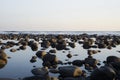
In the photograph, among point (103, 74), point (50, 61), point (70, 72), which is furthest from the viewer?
point (50, 61)

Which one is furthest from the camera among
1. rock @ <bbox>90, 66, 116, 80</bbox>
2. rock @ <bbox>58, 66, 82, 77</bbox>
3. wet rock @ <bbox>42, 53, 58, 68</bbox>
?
wet rock @ <bbox>42, 53, 58, 68</bbox>

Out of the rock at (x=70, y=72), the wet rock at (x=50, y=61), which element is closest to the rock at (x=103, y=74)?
the rock at (x=70, y=72)

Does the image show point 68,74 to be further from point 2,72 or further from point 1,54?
point 1,54

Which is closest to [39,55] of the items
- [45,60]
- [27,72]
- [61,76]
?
[45,60]

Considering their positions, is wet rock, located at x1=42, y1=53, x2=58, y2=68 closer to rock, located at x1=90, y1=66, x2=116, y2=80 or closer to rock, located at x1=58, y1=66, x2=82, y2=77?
rock, located at x1=58, y1=66, x2=82, y2=77

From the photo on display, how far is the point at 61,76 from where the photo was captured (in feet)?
59.8

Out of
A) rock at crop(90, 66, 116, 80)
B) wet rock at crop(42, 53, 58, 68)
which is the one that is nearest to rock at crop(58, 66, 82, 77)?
rock at crop(90, 66, 116, 80)

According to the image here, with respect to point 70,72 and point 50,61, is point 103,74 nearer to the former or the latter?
point 70,72

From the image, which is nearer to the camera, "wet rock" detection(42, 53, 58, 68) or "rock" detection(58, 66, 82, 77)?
"rock" detection(58, 66, 82, 77)

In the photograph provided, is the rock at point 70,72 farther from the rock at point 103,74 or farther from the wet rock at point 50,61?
the wet rock at point 50,61

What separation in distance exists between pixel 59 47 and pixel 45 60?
16.0 meters

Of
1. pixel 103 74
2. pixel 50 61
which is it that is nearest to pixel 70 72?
pixel 103 74

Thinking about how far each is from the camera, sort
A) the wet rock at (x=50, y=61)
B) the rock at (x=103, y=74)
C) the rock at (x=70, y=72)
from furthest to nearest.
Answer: the wet rock at (x=50, y=61)
the rock at (x=70, y=72)
the rock at (x=103, y=74)

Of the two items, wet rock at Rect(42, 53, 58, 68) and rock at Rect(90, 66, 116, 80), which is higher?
rock at Rect(90, 66, 116, 80)
